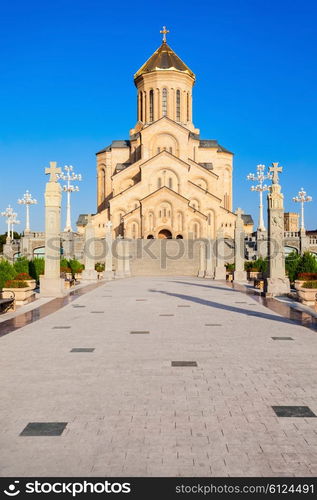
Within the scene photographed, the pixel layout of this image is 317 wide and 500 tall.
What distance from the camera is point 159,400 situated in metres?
5.46

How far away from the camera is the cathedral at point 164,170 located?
58281 mm

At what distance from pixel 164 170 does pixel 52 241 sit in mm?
44631

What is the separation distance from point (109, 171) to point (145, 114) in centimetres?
938

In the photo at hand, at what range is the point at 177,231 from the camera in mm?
58281

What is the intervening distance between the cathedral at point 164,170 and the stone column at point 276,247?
117 feet

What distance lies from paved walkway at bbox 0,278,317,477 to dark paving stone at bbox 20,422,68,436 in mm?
78

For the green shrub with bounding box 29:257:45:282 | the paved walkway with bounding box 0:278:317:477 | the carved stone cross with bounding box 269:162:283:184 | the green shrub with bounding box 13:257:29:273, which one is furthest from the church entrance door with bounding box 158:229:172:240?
the paved walkway with bounding box 0:278:317:477

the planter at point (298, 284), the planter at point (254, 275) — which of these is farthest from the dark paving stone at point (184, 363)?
the planter at point (254, 275)

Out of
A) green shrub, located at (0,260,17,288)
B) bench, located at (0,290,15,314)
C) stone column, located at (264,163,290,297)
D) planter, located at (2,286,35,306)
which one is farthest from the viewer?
stone column, located at (264,163,290,297)

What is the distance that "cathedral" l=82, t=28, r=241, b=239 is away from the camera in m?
58.3

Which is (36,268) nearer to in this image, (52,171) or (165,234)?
(52,171)

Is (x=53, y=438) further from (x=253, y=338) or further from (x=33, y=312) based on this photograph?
(x=33, y=312)

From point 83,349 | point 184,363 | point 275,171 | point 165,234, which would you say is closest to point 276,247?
point 275,171

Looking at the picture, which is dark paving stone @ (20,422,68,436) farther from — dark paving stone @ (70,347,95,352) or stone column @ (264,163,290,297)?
stone column @ (264,163,290,297)
